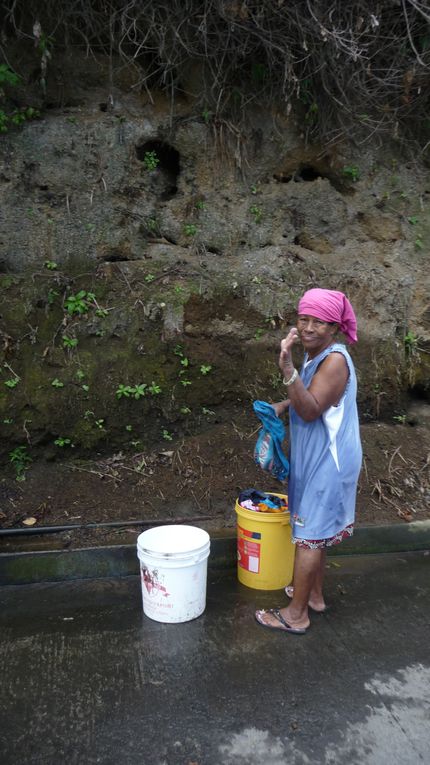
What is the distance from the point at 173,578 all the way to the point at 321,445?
1153mm

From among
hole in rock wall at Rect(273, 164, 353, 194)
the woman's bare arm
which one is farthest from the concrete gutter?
hole in rock wall at Rect(273, 164, 353, 194)

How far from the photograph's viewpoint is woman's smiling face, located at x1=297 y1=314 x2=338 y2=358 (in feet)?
10.3

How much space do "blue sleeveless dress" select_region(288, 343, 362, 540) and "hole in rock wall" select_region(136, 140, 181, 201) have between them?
9.88 ft

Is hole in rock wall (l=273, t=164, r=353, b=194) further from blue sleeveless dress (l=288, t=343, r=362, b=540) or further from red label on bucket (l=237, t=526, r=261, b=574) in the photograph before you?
red label on bucket (l=237, t=526, r=261, b=574)

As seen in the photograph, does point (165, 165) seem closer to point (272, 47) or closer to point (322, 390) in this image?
point (272, 47)

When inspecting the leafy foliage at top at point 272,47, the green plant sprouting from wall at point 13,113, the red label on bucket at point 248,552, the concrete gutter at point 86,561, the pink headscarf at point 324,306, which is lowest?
the concrete gutter at point 86,561

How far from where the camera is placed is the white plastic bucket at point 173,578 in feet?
10.6

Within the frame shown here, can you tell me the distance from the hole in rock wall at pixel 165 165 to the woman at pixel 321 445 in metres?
2.89

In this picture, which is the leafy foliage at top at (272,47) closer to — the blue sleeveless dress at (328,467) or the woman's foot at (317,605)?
the blue sleeveless dress at (328,467)

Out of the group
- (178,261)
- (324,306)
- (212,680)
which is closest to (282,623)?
(212,680)

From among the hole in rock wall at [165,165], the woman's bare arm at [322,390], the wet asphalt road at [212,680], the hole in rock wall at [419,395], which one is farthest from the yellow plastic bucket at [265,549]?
the hole in rock wall at [165,165]

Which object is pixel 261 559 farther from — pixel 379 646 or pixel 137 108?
pixel 137 108

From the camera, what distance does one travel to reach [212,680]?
2830 millimetres

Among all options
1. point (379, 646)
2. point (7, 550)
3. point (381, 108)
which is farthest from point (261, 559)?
point (381, 108)
